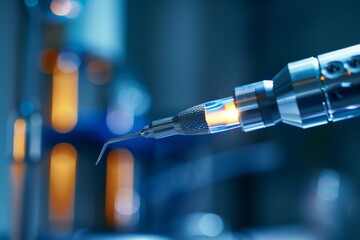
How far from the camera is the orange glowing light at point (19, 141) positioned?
40cm

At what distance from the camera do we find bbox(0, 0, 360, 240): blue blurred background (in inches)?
19.1

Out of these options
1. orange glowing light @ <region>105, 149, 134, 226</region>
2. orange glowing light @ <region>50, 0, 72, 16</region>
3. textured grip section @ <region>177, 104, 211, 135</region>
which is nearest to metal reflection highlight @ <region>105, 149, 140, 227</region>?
orange glowing light @ <region>105, 149, 134, 226</region>

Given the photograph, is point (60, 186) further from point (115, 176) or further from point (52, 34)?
point (52, 34)

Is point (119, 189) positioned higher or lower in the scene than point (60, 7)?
lower

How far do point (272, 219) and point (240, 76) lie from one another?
12.1 inches

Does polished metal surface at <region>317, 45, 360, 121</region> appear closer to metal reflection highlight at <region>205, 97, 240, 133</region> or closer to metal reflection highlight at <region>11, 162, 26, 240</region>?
metal reflection highlight at <region>205, 97, 240, 133</region>

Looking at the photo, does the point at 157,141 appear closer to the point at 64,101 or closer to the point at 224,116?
the point at 64,101

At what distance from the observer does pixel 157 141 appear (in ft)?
2.28

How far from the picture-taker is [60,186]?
60 centimetres

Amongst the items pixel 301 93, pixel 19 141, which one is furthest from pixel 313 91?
pixel 19 141

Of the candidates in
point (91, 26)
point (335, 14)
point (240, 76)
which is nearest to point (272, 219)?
point (240, 76)

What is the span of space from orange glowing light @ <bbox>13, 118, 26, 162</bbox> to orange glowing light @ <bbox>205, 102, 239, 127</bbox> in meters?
0.20

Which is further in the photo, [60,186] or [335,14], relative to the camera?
[335,14]

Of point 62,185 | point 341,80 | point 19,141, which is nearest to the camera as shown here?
point 341,80
